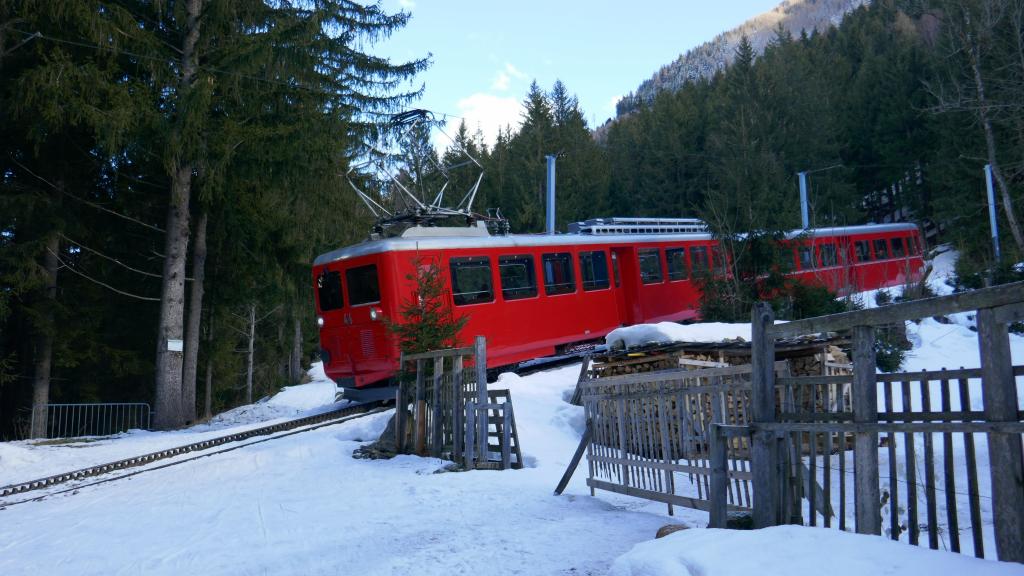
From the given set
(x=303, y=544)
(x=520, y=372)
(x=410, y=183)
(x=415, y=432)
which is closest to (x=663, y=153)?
(x=410, y=183)

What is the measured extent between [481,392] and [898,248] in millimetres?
23735

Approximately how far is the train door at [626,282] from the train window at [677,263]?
147 centimetres

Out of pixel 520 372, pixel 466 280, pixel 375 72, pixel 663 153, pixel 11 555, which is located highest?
pixel 663 153

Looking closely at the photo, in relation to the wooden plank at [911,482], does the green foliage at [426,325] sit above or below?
above

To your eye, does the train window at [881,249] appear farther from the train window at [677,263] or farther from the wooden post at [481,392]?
the wooden post at [481,392]

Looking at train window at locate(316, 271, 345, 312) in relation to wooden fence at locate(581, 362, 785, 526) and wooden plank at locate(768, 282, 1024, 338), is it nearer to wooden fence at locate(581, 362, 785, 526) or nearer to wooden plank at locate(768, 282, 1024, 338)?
wooden fence at locate(581, 362, 785, 526)

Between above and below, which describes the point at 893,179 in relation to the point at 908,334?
above

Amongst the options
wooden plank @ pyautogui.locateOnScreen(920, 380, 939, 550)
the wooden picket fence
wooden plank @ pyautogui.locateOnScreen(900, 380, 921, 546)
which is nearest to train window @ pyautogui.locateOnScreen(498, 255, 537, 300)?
the wooden picket fence

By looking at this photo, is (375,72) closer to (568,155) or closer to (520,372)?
(520,372)

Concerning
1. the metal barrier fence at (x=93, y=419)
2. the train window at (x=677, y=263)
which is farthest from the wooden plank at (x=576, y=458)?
the metal barrier fence at (x=93, y=419)

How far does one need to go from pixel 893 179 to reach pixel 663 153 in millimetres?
13010

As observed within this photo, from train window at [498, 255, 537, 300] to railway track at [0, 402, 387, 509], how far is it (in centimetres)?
312

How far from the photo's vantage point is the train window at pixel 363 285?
13.3 metres

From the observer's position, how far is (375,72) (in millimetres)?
21156
